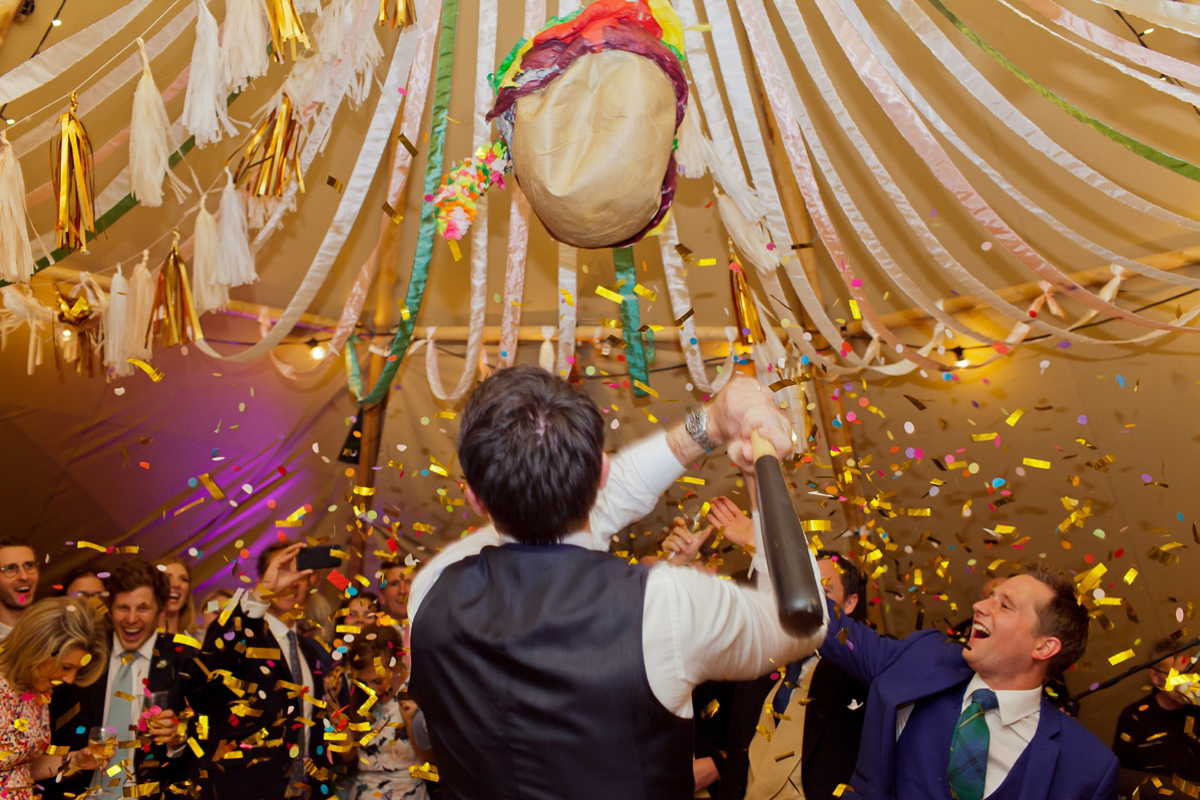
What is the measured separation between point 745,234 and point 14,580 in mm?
2645

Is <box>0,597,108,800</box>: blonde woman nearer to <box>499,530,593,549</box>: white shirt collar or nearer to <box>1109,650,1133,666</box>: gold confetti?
<box>499,530,593,549</box>: white shirt collar

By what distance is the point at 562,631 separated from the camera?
1065 millimetres

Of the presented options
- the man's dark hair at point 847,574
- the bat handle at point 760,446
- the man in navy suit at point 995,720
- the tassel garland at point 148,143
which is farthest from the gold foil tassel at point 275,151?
the man in navy suit at point 995,720

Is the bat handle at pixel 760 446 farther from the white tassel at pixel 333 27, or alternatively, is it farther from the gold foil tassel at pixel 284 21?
the white tassel at pixel 333 27

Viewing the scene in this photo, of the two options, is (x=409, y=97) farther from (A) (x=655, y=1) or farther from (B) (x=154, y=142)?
(A) (x=655, y=1)

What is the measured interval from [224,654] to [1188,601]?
3.28 metres

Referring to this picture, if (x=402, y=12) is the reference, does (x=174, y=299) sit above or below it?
below

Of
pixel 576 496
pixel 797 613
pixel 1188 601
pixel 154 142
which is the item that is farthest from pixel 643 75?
pixel 1188 601

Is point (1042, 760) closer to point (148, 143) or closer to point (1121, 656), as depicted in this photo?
point (1121, 656)

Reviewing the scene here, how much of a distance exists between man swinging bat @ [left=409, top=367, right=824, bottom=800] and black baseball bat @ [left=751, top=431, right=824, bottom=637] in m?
0.14

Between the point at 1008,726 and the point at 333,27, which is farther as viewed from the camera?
the point at 333,27

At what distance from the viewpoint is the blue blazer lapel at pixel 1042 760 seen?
1847mm

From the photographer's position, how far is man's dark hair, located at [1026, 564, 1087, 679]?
2.01 metres

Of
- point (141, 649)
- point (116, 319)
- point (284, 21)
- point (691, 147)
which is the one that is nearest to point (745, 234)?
point (691, 147)
